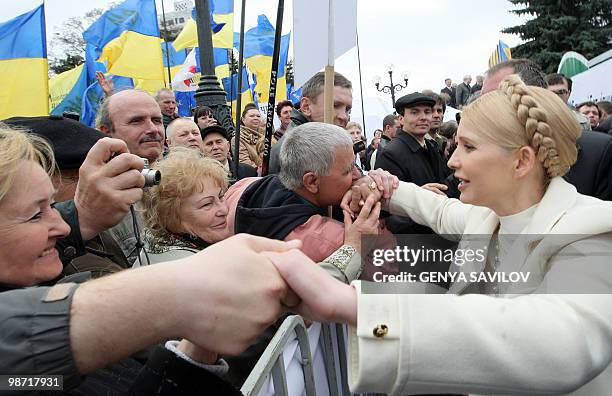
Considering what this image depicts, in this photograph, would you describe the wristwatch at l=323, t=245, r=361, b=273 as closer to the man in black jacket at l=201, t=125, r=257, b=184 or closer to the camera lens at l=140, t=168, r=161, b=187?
the camera lens at l=140, t=168, r=161, b=187

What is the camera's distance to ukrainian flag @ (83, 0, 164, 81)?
783cm

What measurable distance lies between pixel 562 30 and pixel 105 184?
2887cm

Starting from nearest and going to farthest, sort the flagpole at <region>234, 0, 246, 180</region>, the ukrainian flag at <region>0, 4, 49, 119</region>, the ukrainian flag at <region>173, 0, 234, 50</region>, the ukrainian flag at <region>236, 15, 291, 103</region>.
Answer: the flagpole at <region>234, 0, 246, 180</region>, the ukrainian flag at <region>0, 4, 49, 119</region>, the ukrainian flag at <region>173, 0, 234, 50</region>, the ukrainian flag at <region>236, 15, 291, 103</region>

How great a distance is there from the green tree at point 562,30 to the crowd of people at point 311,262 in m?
26.5

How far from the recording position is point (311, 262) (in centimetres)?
114

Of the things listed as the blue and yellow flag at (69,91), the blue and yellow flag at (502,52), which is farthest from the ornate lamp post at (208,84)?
the blue and yellow flag at (502,52)

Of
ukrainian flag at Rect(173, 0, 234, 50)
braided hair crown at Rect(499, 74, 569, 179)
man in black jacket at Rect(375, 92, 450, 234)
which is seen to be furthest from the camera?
ukrainian flag at Rect(173, 0, 234, 50)

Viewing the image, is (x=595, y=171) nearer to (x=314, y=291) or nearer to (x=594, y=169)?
(x=594, y=169)

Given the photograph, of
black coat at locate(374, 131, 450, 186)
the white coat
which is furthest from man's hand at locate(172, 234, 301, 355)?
black coat at locate(374, 131, 450, 186)

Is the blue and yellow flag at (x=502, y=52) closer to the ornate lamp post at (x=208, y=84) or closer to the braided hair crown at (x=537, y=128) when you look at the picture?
the ornate lamp post at (x=208, y=84)

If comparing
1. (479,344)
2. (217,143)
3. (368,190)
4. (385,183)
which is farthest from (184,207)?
(217,143)

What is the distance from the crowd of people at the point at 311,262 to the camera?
0.91m

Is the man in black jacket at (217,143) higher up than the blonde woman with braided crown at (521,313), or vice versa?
the man in black jacket at (217,143)

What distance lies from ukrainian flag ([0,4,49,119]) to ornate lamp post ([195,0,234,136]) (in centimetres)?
170
